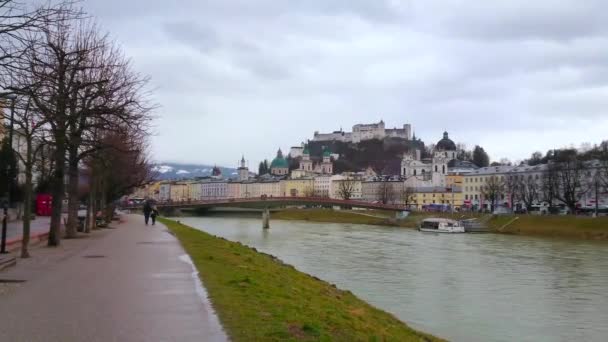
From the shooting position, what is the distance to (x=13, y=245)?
725 inches

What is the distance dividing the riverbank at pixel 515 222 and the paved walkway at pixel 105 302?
50.1 metres

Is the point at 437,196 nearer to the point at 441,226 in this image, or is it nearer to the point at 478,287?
the point at 441,226

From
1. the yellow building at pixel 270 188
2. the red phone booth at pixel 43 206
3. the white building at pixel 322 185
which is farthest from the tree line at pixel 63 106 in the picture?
the yellow building at pixel 270 188

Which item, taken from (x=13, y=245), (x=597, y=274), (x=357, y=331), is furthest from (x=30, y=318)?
(x=597, y=274)

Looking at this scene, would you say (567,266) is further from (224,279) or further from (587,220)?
(587,220)

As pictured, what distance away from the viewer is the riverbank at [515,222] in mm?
57609

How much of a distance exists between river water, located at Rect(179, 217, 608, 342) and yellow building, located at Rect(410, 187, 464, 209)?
97445 mm

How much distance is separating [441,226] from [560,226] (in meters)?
12.0

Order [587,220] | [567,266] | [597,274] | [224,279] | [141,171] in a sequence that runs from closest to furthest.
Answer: [224,279] < [597,274] < [567,266] < [141,171] < [587,220]

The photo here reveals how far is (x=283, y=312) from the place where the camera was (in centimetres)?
893

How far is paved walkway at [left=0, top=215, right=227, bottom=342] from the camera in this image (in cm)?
712

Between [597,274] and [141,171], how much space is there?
3160 cm

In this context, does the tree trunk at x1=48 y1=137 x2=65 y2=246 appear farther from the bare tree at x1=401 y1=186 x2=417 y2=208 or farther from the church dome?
the church dome

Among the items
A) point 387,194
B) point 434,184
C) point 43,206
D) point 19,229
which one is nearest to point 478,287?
point 19,229
